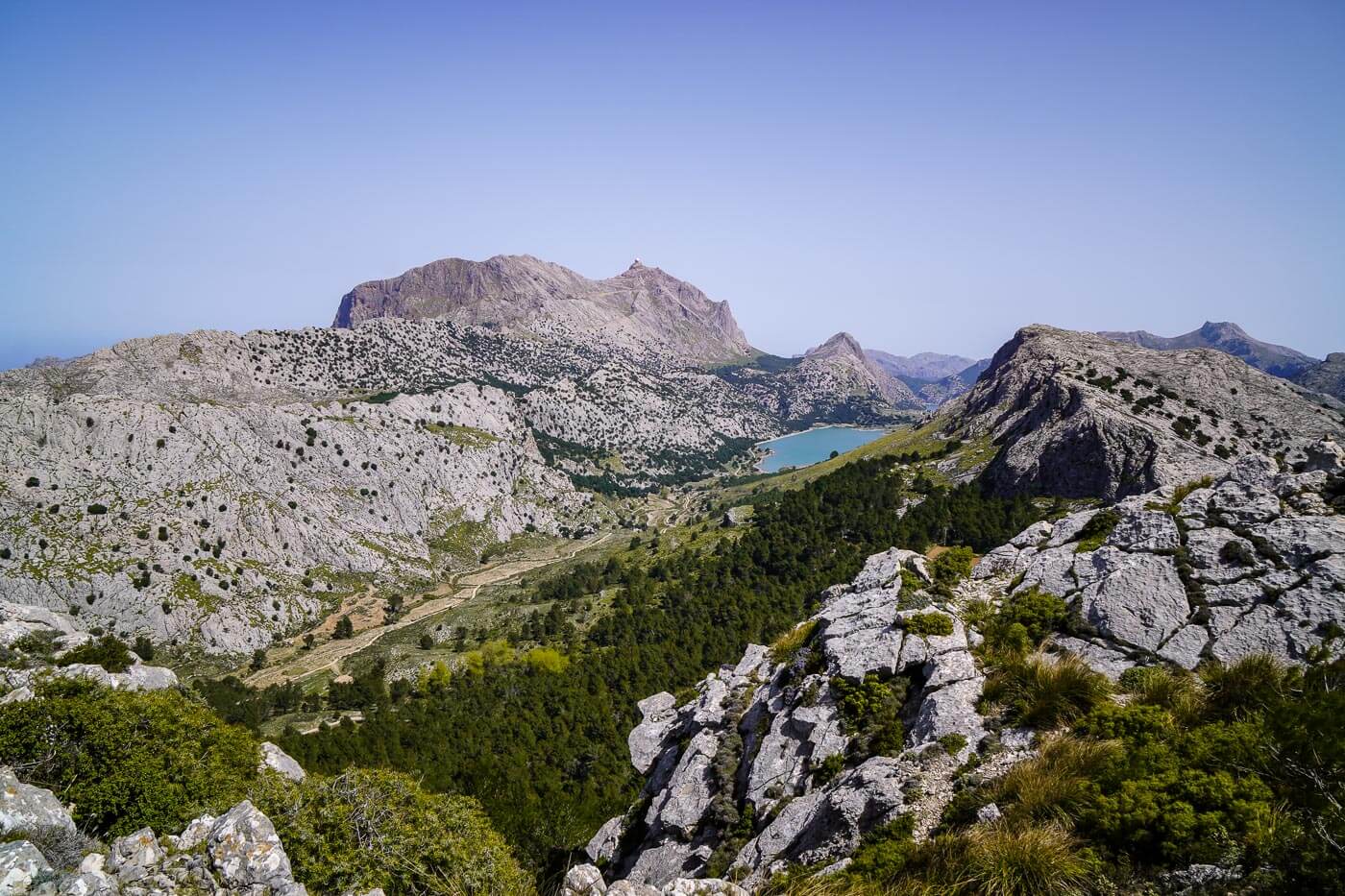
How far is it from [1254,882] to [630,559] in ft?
511

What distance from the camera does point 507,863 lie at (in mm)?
20844

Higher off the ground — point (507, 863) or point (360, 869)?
point (360, 869)

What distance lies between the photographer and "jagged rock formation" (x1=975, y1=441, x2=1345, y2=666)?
709 inches

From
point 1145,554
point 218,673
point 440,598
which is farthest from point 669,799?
point 440,598

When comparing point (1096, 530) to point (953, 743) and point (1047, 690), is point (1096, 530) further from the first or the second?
point (953, 743)

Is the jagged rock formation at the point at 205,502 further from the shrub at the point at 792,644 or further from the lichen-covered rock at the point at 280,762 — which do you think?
the shrub at the point at 792,644

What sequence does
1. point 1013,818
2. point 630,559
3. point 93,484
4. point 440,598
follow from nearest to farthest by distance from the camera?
point 1013,818 < point 93,484 < point 440,598 < point 630,559

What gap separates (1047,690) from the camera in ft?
56.5

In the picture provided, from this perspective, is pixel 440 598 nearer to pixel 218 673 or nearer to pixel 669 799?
pixel 218 673

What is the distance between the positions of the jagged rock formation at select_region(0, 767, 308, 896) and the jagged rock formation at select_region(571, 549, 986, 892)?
846cm

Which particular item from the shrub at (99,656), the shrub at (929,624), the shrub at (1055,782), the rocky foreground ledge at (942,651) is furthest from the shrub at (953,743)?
the shrub at (99,656)

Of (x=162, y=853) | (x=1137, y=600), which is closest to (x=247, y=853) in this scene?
(x=162, y=853)

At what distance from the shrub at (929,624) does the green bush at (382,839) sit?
57.0 ft

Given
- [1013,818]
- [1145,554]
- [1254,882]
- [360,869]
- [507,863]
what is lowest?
[507,863]
